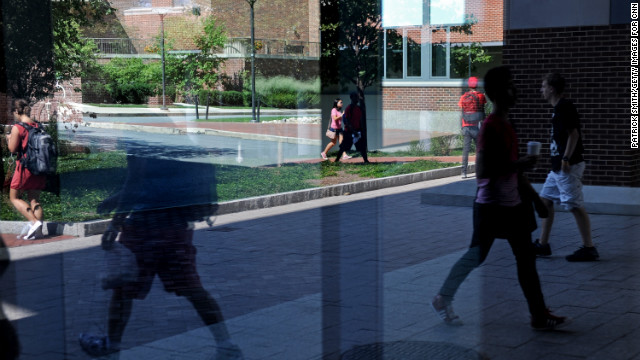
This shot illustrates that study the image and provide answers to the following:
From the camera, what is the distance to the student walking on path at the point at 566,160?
249 inches

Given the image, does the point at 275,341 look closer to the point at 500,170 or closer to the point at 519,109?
the point at 500,170

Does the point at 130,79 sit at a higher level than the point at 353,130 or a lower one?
higher

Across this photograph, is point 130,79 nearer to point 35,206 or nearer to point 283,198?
point 283,198

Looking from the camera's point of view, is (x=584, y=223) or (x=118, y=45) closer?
(x=584, y=223)

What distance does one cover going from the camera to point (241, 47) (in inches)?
829

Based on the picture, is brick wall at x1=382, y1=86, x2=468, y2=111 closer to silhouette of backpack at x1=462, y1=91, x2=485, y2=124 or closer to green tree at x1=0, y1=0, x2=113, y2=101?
silhouette of backpack at x1=462, y1=91, x2=485, y2=124

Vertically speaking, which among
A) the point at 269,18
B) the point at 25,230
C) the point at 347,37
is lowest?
the point at 25,230

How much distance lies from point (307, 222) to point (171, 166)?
386 inches

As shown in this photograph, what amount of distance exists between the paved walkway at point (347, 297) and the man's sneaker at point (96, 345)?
8cm

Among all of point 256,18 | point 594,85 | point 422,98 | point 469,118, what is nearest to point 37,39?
point 256,18

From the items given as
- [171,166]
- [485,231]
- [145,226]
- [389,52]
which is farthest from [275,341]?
[389,52]

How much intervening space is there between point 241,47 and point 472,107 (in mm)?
9182

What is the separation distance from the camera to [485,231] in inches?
191

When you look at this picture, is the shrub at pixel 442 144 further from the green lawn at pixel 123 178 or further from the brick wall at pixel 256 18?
the brick wall at pixel 256 18
